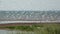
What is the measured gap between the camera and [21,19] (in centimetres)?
123

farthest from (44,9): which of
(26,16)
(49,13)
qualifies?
(26,16)

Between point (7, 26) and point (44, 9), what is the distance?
0.35 m
